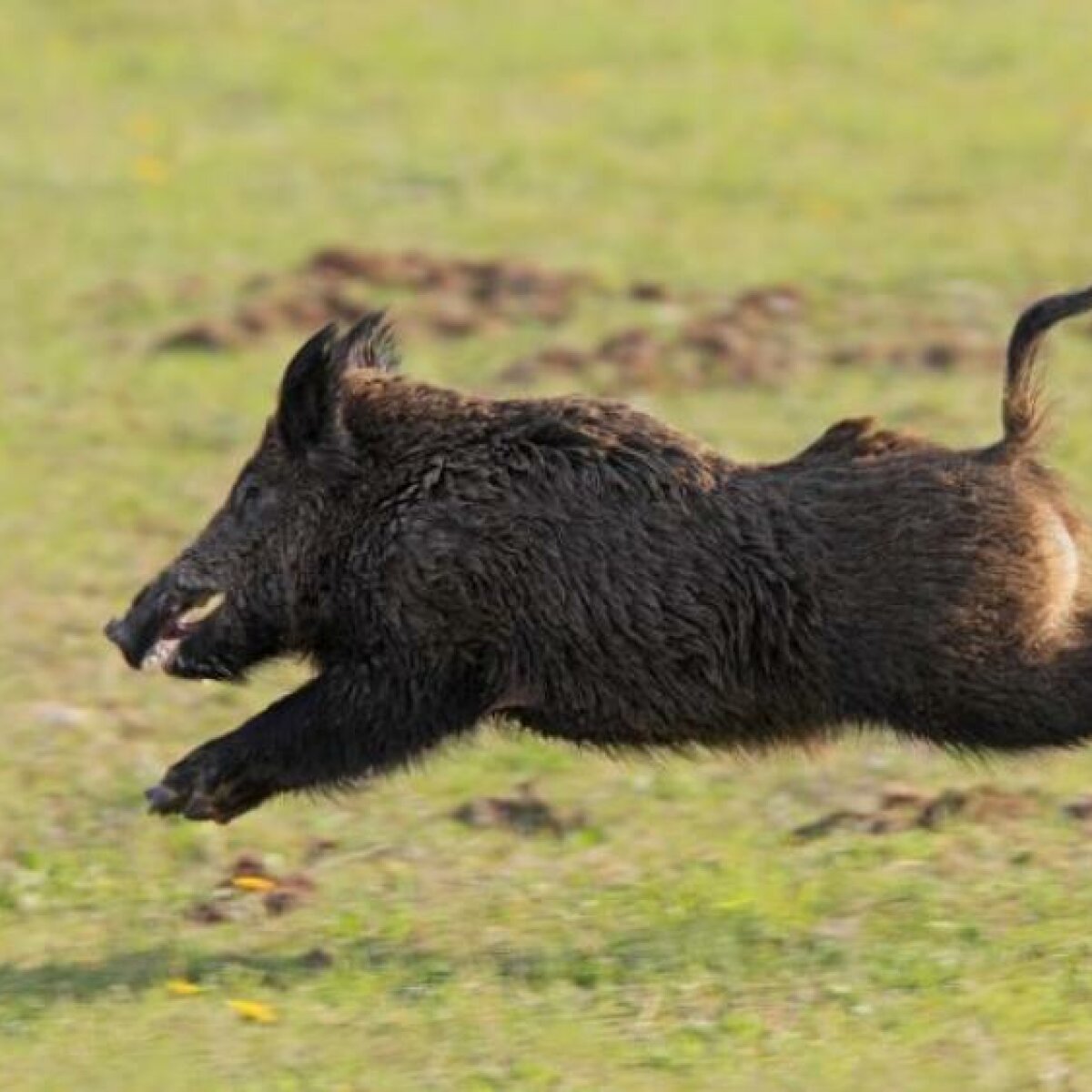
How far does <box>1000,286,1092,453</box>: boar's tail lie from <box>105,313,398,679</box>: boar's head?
5.20 feet

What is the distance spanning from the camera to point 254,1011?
6379 mm

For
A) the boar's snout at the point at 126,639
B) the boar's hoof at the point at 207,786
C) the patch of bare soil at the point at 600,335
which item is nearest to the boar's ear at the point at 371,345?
the boar's snout at the point at 126,639

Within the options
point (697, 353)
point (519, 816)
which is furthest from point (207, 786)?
point (697, 353)

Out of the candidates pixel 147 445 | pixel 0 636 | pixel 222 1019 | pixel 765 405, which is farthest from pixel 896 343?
pixel 222 1019

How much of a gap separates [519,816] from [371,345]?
1.35 metres

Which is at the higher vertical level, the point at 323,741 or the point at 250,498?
the point at 250,498

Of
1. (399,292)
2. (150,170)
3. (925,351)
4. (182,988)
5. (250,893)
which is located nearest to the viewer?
(182,988)

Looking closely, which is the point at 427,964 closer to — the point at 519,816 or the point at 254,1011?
the point at 254,1011

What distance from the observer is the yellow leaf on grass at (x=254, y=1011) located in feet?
20.9

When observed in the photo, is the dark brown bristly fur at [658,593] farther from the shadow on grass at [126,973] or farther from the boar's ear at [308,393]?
the shadow on grass at [126,973]

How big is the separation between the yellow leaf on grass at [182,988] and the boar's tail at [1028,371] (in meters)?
2.27

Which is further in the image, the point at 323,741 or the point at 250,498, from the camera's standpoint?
the point at 250,498

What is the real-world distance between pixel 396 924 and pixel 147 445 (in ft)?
16.5

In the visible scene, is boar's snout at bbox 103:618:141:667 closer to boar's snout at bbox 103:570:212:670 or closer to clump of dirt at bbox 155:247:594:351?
boar's snout at bbox 103:570:212:670
